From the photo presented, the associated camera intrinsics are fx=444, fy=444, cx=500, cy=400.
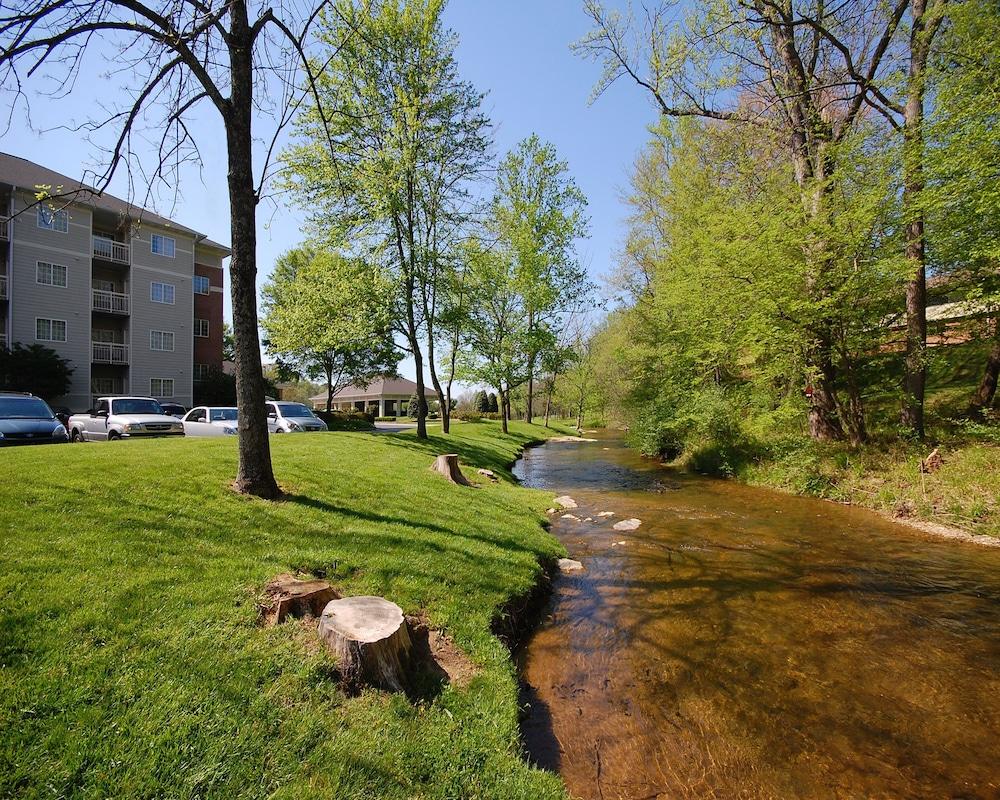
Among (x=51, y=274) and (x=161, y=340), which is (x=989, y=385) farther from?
(x=51, y=274)

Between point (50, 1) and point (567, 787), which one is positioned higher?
point (50, 1)

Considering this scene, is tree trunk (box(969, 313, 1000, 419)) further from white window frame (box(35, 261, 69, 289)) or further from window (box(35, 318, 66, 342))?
white window frame (box(35, 261, 69, 289))

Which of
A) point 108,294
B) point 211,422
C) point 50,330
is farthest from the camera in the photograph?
point 108,294

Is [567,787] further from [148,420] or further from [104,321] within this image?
[104,321]

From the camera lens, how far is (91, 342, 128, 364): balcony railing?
86.8ft

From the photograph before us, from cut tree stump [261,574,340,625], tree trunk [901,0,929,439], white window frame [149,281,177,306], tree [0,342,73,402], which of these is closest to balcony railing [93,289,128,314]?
white window frame [149,281,177,306]

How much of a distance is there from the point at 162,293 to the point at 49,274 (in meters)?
5.33

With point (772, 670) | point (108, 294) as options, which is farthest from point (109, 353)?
point (772, 670)

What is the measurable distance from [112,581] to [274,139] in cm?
546

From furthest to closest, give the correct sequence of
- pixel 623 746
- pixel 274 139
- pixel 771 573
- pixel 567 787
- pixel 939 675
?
pixel 771 573, pixel 274 139, pixel 939 675, pixel 623 746, pixel 567 787

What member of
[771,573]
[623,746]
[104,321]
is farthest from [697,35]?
[104,321]

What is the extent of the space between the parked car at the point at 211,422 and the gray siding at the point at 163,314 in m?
14.2

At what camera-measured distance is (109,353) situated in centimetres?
2697

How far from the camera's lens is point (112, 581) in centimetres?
368
